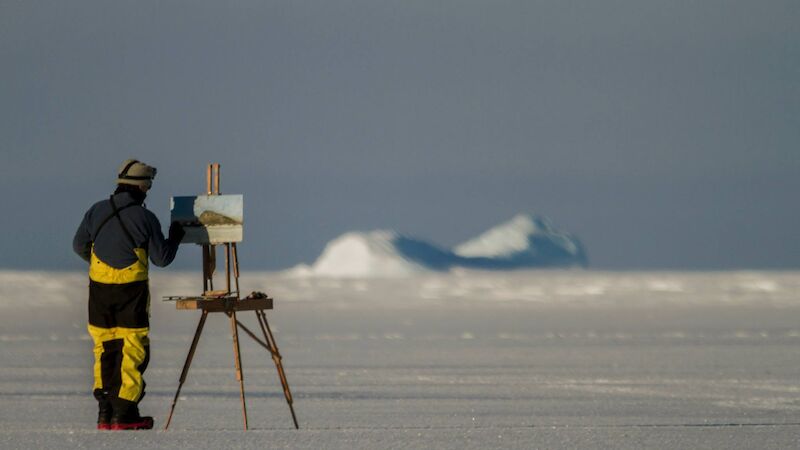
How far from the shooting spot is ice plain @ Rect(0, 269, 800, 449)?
895 cm

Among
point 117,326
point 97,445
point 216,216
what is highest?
point 216,216

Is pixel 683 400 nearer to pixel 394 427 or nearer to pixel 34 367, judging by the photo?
pixel 394 427

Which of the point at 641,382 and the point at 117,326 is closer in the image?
the point at 117,326

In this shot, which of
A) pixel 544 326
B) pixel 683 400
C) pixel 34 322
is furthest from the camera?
pixel 34 322

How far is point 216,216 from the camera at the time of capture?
951cm

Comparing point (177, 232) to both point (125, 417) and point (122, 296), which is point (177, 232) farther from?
point (125, 417)

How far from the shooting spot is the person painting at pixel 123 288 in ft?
30.7

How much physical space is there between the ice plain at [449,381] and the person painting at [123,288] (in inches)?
12.9

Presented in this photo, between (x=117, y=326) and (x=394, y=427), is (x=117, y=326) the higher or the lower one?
the higher one

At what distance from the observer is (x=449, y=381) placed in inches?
550

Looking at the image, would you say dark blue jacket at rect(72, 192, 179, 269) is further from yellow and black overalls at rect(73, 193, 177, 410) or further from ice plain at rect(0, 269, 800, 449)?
ice plain at rect(0, 269, 800, 449)

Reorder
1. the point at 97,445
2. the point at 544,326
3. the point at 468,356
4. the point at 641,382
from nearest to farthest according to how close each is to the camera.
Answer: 1. the point at 97,445
2. the point at 641,382
3. the point at 468,356
4. the point at 544,326

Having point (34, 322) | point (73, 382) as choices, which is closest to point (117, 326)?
point (73, 382)

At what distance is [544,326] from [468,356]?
723 centimetres
